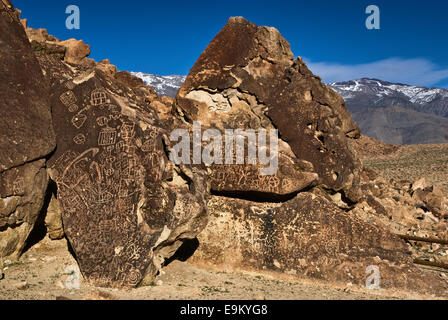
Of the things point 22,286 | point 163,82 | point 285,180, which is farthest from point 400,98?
point 22,286

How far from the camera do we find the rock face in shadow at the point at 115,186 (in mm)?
6094

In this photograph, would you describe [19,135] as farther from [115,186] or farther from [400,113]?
[400,113]

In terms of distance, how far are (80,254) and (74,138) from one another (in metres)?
1.79

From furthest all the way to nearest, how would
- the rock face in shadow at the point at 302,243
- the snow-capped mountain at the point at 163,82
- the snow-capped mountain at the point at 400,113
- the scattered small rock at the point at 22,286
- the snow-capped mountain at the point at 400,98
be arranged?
the snow-capped mountain at the point at 400,98, the snow-capped mountain at the point at 163,82, the snow-capped mountain at the point at 400,113, the rock face in shadow at the point at 302,243, the scattered small rock at the point at 22,286

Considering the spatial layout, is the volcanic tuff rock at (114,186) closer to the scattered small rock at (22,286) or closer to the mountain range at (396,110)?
the scattered small rock at (22,286)

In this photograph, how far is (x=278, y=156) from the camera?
8031 millimetres

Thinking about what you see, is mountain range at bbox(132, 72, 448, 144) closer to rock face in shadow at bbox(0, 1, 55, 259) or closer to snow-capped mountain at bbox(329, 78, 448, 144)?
snow-capped mountain at bbox(329, 78, 448, 144)

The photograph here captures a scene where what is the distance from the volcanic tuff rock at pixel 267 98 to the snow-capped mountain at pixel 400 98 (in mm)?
154223

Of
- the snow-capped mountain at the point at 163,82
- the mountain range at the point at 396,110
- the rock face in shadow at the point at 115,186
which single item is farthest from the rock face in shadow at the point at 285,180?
the snow-capped mountain at the point at 163,82

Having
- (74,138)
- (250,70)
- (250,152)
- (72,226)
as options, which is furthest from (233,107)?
(72,226)

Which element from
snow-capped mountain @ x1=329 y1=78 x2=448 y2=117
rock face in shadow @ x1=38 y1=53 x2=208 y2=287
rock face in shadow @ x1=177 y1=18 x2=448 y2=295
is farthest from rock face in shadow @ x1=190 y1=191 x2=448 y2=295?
snow-capped mountain @ x1=329 y1=78 x2=448 y2=117

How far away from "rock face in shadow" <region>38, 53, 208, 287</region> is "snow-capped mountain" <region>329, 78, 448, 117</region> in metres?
159

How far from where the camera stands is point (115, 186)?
6.38 m

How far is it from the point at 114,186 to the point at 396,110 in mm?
148106
